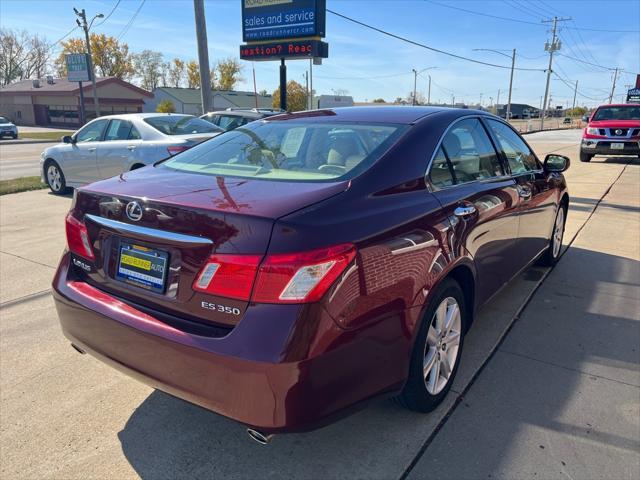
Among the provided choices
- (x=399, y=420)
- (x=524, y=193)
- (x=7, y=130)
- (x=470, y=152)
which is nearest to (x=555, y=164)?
(x=524, y=193)

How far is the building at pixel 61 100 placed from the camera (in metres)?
53.7

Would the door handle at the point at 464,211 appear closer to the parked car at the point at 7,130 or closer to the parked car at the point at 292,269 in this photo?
the parked car at the point at 292,269

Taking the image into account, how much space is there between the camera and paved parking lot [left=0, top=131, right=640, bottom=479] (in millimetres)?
Result: 2289

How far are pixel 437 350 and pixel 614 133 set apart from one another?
16.3 m

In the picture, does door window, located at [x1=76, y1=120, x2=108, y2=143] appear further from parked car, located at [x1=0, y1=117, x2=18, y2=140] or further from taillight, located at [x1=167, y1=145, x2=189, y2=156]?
parked car, located at [x1=0, y1=117, x2=18, y2=140]

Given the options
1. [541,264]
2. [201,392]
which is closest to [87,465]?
[201,392]

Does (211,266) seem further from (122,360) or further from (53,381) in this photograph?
(53,381)

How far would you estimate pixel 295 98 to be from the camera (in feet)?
232

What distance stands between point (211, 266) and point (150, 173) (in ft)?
3.62

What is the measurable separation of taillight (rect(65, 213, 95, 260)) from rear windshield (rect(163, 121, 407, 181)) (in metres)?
0.65

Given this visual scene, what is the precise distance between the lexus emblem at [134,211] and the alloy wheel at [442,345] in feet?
4.93

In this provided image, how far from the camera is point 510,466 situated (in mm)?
2277

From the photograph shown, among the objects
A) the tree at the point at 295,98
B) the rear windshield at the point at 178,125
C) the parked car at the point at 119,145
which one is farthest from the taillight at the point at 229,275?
the tree at the point at 295,98

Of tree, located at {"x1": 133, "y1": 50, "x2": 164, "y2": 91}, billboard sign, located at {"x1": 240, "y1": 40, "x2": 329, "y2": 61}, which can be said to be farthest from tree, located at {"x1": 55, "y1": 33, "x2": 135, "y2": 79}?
billboard sign, located at {"x1": 240, "y1": 40, "x2": 329, "y2": 61}
